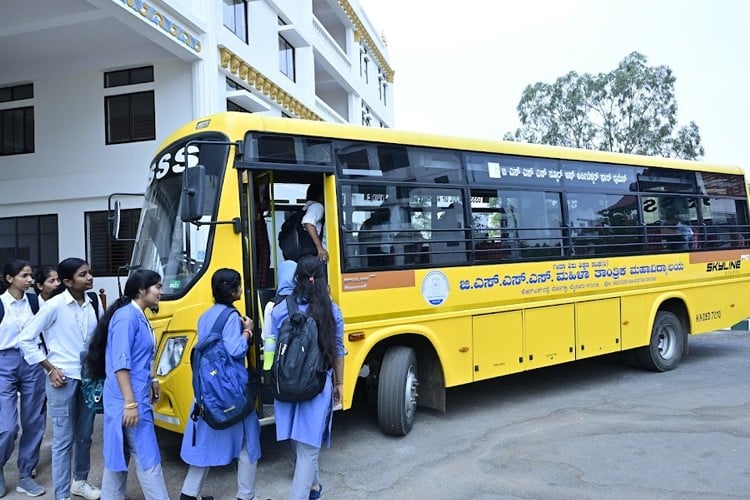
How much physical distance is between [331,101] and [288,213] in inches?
850

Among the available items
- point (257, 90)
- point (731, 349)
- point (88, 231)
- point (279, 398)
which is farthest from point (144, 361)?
point (257, 90)

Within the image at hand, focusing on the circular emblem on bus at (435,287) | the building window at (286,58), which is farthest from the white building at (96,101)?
the circular emblem on bus at (435,287)

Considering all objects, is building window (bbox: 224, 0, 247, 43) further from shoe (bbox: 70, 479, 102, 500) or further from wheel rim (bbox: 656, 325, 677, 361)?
shoe (bbox: 70, 479, 102, 500)

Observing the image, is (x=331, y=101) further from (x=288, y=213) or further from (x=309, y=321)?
(x=309, y=321)

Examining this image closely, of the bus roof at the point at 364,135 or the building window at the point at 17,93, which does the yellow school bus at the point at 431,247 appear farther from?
the building window at the point at 17,93

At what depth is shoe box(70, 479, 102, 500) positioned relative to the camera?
4.50m

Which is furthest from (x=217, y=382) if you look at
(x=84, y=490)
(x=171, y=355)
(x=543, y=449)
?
(x=543, y=449)

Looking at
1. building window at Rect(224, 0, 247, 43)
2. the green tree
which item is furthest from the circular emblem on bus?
the green tree

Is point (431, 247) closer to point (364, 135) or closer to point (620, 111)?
point (364, 135)

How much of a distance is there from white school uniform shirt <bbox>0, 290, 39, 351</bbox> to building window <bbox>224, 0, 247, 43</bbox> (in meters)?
11.1

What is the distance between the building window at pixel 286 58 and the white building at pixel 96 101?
8.87 ft

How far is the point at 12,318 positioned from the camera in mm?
4664

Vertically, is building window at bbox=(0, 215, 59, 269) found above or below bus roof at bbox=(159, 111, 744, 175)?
below

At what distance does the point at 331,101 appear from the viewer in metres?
27.1
